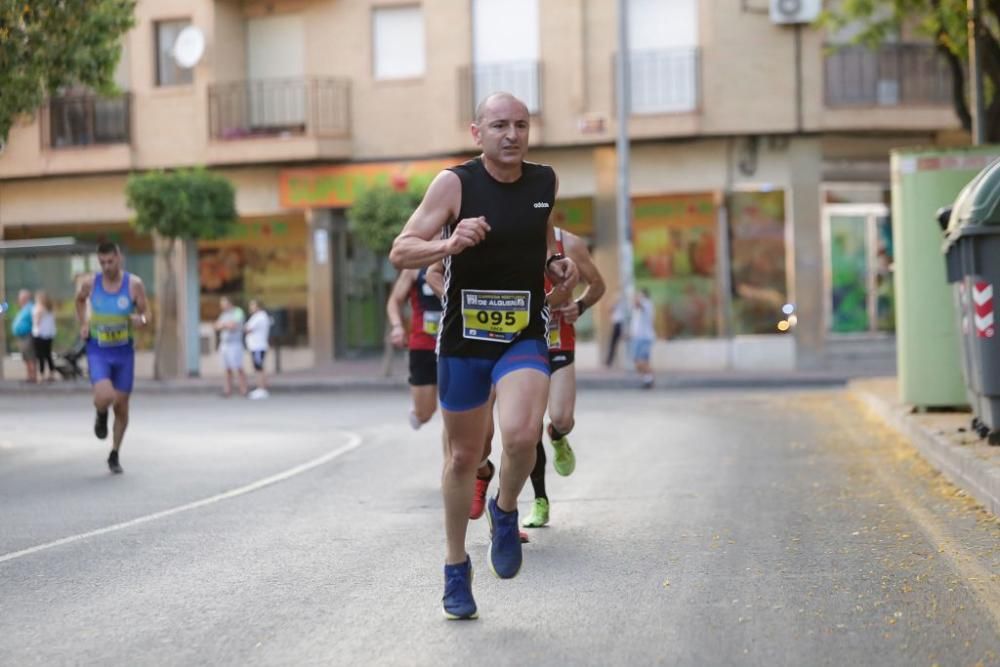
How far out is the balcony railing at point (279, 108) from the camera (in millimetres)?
31234

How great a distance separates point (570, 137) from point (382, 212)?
438cm

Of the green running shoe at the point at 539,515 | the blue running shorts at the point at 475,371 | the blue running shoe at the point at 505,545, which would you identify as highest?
the blue running shorts at the point at 475,371

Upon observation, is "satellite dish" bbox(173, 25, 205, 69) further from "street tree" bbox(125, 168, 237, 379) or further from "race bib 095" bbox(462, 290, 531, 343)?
"race bib 095" bbox(462, 290, 531, 343)

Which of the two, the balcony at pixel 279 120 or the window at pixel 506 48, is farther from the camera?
the balcony at pixel 279 120

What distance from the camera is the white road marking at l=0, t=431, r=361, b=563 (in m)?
8.03

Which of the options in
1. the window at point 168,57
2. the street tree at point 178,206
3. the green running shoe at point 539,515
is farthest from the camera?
the window at point 168,57

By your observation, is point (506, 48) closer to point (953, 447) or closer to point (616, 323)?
point (616, 323)

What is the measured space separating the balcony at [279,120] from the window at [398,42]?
1.00 metres

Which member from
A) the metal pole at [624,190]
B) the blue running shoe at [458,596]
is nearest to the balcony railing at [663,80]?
the metal pole at [624,190]

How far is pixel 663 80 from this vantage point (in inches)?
1174

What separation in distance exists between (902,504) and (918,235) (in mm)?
6133

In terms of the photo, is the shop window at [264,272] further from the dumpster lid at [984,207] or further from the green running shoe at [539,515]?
the green running shoe at [539,515]

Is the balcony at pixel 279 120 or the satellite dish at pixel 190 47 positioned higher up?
the satellite dish at pixel 190 47

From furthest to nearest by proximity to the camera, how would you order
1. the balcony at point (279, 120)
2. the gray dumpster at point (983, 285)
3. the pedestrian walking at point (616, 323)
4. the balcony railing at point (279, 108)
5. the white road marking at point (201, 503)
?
the balcony railing at point (279, 108) < the balcony at point (279, 120) < the pedestrian walking at point (616, 323) < the gray dumpster at point (983, 285) < the white road marking at point (201, 503)
